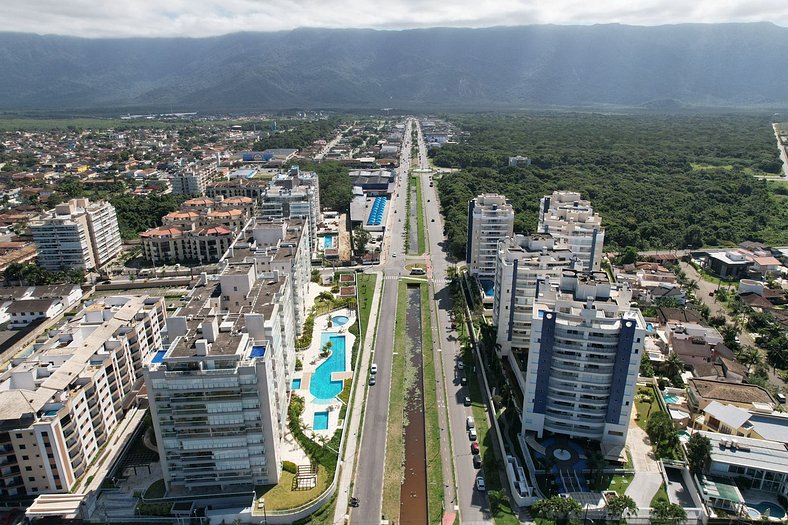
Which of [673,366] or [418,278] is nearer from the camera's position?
[673,366]

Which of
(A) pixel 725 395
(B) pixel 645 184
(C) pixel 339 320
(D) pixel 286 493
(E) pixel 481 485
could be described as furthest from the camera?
(B) pixel 645 184

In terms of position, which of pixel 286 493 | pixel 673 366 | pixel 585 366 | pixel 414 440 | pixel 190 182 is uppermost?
pixel 585 366

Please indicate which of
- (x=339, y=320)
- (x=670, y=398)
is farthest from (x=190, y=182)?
(x=670, y=398)

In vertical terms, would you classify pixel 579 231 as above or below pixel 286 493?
above

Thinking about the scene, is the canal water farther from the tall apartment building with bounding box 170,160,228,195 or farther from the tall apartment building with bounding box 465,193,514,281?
the tall apartment building with bounding box 170,160,228,195

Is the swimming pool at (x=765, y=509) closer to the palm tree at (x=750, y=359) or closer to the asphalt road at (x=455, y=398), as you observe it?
the asphalt road at (x=455, y=398)

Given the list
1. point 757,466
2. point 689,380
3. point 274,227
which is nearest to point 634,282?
point 689,380

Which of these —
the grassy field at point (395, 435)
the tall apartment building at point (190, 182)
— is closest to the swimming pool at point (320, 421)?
the grassy field at point (395, 435)

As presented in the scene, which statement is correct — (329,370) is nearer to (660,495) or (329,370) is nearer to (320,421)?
(320,421)
